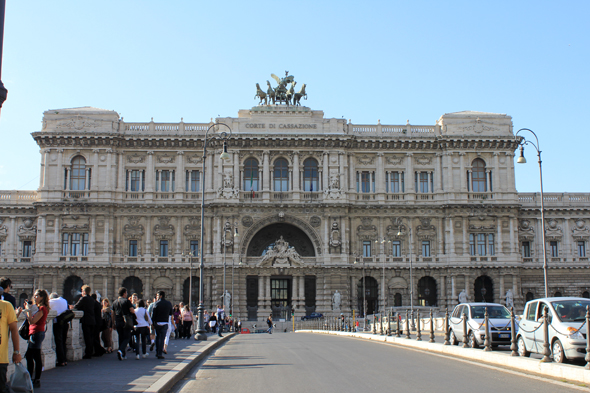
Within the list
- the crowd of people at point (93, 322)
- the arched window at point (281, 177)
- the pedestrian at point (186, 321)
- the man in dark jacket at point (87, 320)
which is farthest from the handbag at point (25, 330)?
the arched window at point (281, 177)

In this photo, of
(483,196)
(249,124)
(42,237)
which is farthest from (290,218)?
(42,237)

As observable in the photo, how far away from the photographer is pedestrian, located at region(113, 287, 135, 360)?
20.6 m

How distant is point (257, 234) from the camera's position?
68875 mm

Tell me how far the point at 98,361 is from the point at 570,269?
60904 millimetres

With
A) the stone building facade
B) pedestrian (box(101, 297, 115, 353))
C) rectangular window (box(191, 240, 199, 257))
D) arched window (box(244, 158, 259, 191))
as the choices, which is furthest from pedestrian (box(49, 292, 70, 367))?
arched window (box(244, 158, 259, 191))

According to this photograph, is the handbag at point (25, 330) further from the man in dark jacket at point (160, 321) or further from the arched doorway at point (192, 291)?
the arched doorway at point (192, 291)

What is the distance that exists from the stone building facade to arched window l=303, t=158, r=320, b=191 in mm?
105

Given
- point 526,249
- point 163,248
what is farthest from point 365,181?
point 163,248

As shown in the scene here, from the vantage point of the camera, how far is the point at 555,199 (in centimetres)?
7119

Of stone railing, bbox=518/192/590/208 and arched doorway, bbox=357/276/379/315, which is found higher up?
stone railing, bbox=518/192/590/208

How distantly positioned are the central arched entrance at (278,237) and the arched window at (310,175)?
15.0 ft

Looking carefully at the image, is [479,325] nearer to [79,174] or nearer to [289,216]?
[289,216]

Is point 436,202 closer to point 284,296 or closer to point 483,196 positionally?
point 483,196

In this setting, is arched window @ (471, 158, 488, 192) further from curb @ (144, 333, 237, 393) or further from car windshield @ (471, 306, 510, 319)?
curb @ (144, 333, 237, 393)
